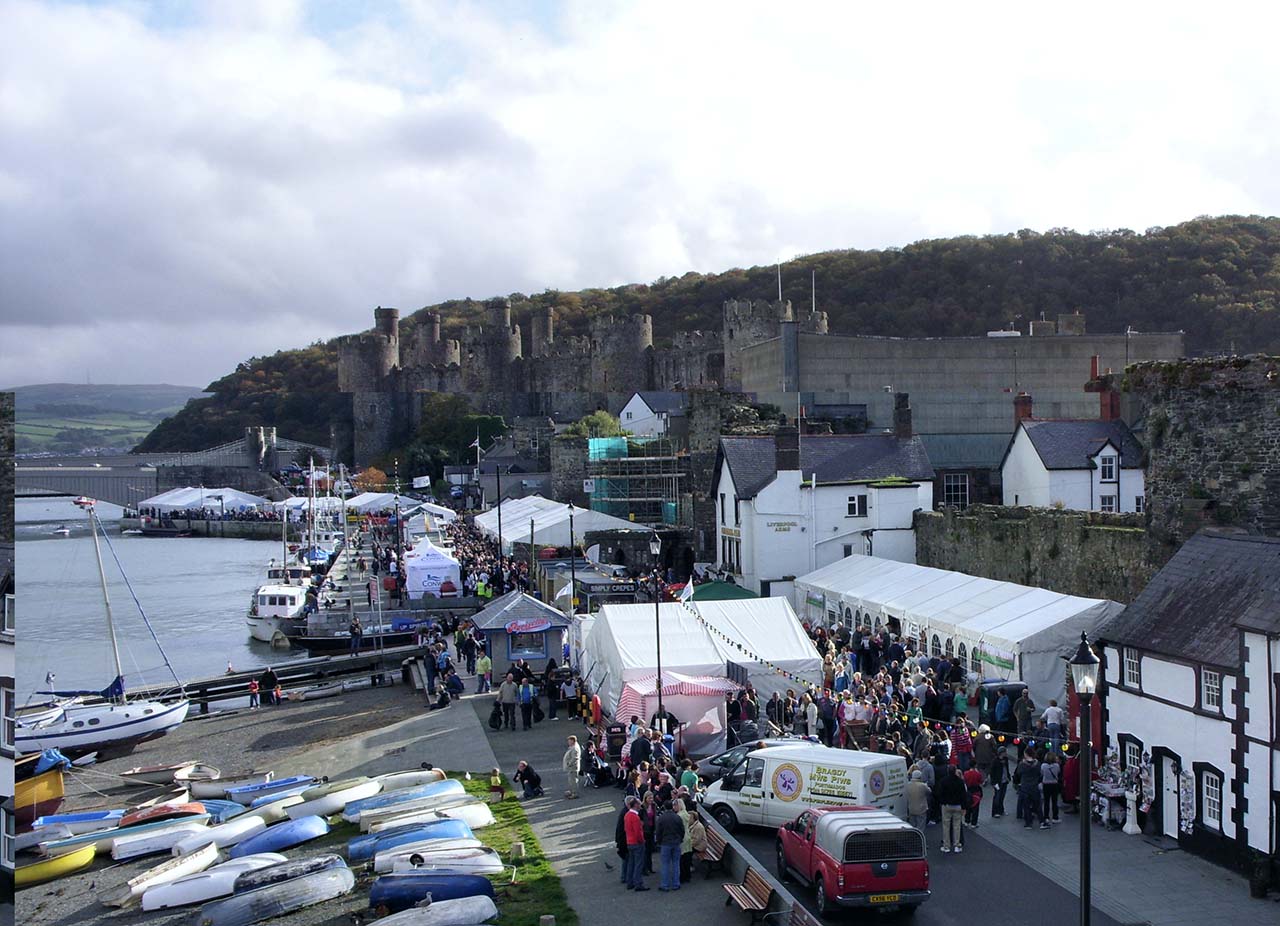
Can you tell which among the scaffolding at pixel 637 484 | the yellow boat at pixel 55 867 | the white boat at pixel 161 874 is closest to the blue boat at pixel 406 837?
the white boat at pixel 161 874

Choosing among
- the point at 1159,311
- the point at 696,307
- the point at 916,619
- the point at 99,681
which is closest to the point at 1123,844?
the point at 916,619

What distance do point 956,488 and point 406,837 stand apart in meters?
26.3

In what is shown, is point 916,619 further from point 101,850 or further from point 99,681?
point 99,681

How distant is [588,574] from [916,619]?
42.9 ft

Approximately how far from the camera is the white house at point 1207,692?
13625mm

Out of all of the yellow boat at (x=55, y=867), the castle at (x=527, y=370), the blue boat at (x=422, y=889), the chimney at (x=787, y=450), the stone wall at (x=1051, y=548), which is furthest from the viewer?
the castle at (x=527, y=370)

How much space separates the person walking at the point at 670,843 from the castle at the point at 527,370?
8498cm

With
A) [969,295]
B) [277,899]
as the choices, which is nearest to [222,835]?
[277,899]

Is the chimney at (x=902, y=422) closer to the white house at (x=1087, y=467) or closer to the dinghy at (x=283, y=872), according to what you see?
the white house at (x=1087, y=467)

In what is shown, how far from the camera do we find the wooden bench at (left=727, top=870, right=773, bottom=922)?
41.7ft

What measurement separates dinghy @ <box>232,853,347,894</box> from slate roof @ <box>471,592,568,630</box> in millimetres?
11428

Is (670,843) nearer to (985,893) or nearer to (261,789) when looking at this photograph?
(985,893)

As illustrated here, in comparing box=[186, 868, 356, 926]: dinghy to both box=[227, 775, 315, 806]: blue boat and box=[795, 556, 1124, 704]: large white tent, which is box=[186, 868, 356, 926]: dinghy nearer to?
box=[227, 775, 315, 806]: blue boat

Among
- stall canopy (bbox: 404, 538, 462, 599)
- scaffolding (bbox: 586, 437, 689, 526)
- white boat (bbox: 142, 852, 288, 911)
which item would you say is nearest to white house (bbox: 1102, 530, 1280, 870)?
white boat (bbox: 142, 852, 288, 911)
